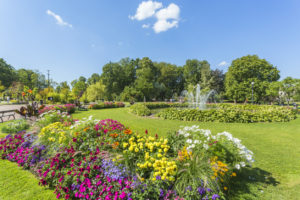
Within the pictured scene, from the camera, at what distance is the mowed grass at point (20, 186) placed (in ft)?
8.32

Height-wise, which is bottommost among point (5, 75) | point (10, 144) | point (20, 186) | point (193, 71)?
point (20, 186)

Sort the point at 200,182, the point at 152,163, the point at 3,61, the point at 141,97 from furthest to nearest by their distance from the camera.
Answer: the point at 3,61, the point at 141,97, the point at 152,163, the point at 200,182

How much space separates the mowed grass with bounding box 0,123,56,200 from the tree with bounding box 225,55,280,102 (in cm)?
3507

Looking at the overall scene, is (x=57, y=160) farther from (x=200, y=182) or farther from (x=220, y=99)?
(x=220, y=99)

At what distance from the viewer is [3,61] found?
45531mm

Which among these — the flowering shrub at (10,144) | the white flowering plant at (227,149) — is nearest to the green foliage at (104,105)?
the flowering shrub at (10,144)

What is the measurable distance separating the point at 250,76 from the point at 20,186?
126 feet

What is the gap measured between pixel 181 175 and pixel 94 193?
154 centimetres

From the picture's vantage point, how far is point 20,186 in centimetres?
284

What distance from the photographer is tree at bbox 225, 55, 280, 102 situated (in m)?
27.7

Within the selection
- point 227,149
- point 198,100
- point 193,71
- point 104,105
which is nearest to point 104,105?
point 104,105

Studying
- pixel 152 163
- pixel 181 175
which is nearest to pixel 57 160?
pixel 152 163

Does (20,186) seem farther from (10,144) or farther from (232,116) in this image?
(232,116)

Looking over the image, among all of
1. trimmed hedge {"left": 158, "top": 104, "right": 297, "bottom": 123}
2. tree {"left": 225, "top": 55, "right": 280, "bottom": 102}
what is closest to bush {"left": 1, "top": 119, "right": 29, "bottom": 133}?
trimmed hedge {"left": 158, "top": 104, "right": 297, "bottom": 123}
